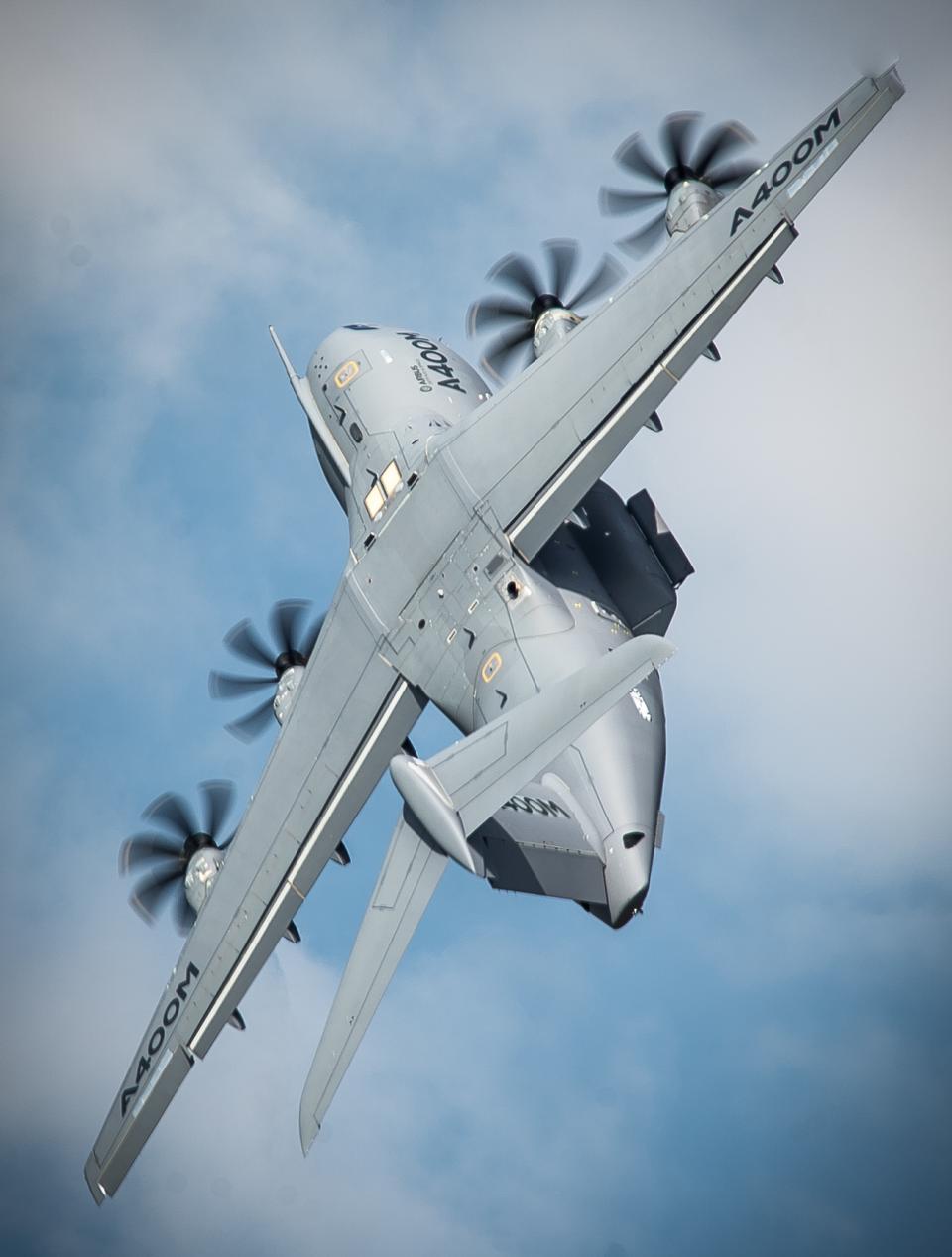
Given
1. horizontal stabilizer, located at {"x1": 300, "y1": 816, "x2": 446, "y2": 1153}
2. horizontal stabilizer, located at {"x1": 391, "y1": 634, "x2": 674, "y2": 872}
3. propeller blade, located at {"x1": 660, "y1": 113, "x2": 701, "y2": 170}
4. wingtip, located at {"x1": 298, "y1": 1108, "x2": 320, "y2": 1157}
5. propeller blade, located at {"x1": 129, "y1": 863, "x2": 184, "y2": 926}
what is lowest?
propeller blade, located at {"x1": 129, "y1": 863, "x2": 184, "y2": 926}

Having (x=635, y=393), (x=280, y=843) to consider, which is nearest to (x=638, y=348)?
(x=635, y=393)

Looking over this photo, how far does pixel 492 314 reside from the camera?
33.4 meters

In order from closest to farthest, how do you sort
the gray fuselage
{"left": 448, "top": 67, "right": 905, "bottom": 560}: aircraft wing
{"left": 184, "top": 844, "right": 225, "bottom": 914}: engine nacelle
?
the gray fuselage
{"left": 448, "top": 67, "right": 905, "bottom": 560}: aircraft wing
{"left": 184, "top": 844, "right": 225, "bottom": 914}: engine nacelle

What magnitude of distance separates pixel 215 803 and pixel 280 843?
3246mm

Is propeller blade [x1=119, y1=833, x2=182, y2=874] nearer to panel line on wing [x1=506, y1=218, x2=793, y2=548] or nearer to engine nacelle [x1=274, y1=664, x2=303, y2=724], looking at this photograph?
engine nacelle [x1=274, y1=664, x2=303, y2=724]

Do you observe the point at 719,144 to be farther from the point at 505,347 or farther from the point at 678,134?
the point at 505,347

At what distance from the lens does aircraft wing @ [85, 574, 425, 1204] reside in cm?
3012

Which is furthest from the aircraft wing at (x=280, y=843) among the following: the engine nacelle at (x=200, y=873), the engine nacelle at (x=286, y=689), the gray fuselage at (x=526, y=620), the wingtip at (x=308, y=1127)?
the wingtip at (x=308, y=1127)

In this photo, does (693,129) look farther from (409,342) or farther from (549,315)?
(409,342)

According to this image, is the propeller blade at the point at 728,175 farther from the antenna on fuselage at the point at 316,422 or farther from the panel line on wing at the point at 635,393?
the antenna on fuselage at the point at 316,422

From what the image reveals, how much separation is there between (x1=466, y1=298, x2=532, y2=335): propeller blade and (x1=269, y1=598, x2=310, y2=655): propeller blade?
6114mm

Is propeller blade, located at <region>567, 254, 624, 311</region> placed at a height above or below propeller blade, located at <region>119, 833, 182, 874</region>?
above

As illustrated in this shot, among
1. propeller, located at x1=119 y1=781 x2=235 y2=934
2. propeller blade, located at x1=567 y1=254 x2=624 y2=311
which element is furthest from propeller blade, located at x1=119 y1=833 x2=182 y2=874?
propeller blade, located at x1=567 y1=254 x2=624 y2=311

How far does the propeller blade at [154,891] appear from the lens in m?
33.6
